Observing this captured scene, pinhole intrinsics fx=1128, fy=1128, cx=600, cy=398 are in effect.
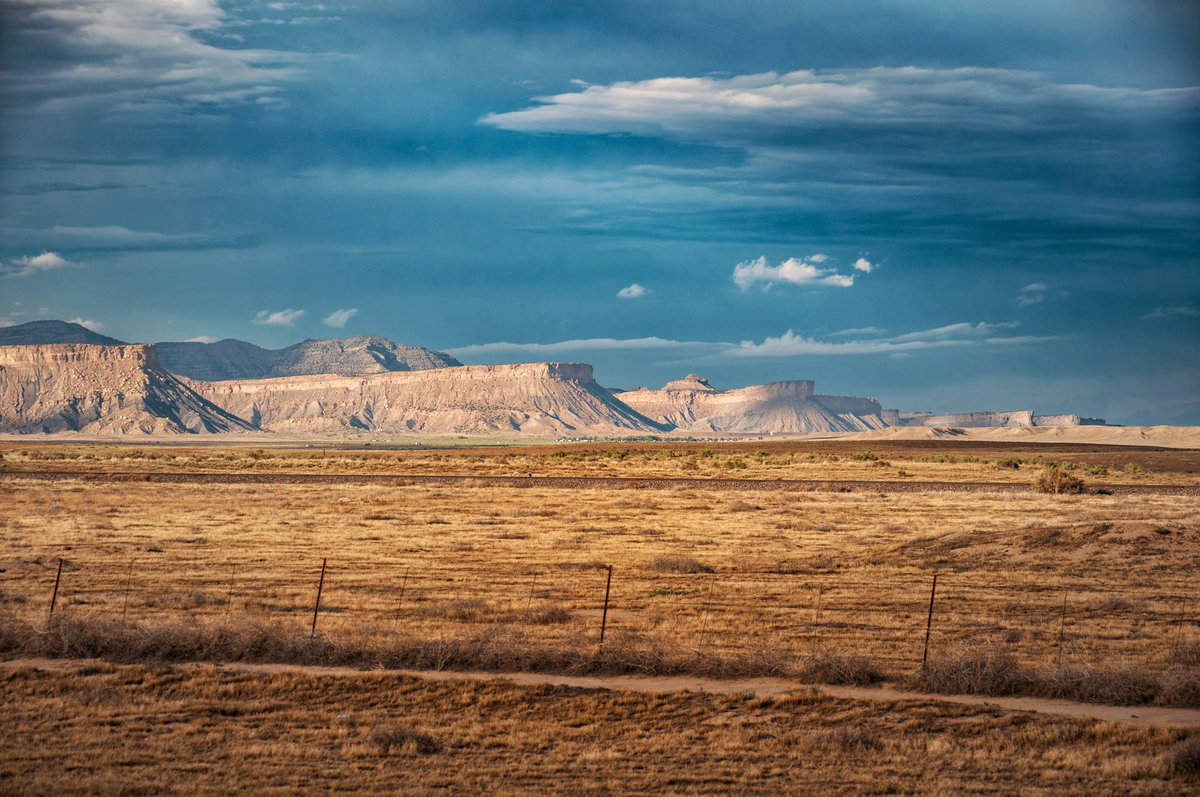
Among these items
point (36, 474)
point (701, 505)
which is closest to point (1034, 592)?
point (701, 505)

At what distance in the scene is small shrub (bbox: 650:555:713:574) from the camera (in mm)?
26016

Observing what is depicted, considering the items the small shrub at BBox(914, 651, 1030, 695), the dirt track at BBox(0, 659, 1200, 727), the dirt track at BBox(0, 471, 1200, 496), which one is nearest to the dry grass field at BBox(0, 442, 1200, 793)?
the small shrub at BBox(914, 651, 1030, 695)

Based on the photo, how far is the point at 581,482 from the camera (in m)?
62.8

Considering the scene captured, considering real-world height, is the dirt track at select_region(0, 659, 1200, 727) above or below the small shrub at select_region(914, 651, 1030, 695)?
below

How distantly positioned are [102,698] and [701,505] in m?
34.1

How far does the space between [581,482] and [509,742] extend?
166ft

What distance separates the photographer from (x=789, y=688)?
14.4 meters

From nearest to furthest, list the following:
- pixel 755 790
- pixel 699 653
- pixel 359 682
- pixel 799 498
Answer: pixel 755 790 < pixel 359 682 < pixel 699 653 < pixel 799 498

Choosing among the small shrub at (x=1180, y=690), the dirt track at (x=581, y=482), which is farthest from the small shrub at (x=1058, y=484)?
the small shrub at (x=1180, y=690)

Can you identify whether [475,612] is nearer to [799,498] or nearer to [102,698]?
[102,698]

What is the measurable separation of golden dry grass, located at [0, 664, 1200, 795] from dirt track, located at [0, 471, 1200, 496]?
42390mm

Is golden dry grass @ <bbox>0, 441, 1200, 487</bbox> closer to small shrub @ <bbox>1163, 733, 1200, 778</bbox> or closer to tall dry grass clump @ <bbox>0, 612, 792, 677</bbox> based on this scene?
tall dry grass clump @ <bbox>0, 612, 792, 677</bbox>

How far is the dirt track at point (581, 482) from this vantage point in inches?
2238

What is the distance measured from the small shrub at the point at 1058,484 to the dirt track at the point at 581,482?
1196 millimetres
